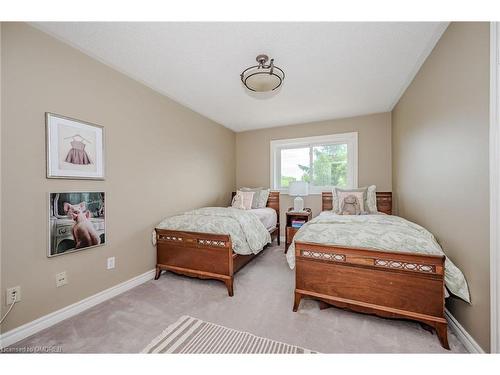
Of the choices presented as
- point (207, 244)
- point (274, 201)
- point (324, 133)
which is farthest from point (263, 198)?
point (207, 244)

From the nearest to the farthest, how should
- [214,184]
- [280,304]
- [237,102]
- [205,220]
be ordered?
[280,304] < [205,220] < [237,102] < [214,184]

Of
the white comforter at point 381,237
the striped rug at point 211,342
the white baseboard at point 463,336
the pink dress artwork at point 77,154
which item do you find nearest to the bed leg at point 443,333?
the white baseboard at point 463,336

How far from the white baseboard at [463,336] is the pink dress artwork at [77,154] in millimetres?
3281

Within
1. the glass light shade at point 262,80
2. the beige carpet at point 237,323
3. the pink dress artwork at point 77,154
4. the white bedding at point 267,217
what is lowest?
the beige carpet at point 237,323

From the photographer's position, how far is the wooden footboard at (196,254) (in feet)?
7.00

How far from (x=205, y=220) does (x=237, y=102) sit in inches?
75.0

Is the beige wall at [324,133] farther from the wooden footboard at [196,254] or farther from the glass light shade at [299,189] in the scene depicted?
the wooden footboard at [196,254]

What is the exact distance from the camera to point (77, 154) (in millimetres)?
1833

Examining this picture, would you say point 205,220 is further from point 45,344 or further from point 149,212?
point 45,344

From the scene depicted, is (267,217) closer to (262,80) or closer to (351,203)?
(351,203)

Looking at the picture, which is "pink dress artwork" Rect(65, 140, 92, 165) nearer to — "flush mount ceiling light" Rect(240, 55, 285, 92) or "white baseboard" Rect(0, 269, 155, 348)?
"white baseboard" Rect(0, 269, 155, 348)

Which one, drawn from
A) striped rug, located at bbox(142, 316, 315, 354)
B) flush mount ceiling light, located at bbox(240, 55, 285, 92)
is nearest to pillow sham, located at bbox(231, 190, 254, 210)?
flush mount ceiling light, located at bbox(240, 55, 285, 92)
